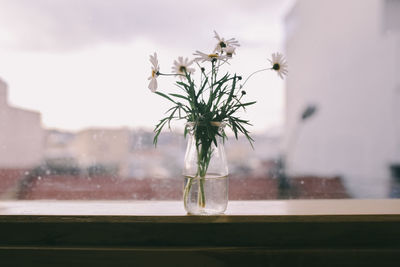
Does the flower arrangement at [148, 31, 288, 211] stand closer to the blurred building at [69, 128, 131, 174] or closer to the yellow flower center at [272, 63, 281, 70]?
the yellow flower center at [272, 63, 281, 70]

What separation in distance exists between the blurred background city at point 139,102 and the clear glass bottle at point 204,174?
17.5 inches

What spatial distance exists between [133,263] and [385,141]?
4.10 ft

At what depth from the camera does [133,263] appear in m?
0.99

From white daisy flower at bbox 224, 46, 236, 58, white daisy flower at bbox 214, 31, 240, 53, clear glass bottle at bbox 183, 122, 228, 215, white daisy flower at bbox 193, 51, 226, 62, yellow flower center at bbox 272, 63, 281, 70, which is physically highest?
white daisy flower at bbox 214, 31, 240, 53

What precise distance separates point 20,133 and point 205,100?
95cm

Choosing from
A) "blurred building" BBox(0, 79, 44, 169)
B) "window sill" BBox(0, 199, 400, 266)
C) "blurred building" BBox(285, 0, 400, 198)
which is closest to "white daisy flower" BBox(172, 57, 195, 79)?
"window sill" BBox(0, 199, 400, 266)

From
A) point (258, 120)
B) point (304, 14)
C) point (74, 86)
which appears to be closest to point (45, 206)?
point (74, 86)

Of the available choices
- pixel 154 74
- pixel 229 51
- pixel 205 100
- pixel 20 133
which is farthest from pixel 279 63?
pixel 20 133

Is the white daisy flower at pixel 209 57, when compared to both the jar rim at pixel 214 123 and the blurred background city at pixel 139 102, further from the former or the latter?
the blurred background city at pixel 139 102

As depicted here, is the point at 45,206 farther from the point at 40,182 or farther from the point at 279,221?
the point at 279,221

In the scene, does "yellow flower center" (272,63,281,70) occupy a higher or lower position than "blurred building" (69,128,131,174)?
higher

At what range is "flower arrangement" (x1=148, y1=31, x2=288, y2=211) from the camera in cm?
98

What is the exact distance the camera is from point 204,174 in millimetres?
980

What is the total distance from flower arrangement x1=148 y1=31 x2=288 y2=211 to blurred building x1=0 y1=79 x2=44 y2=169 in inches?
29.8
